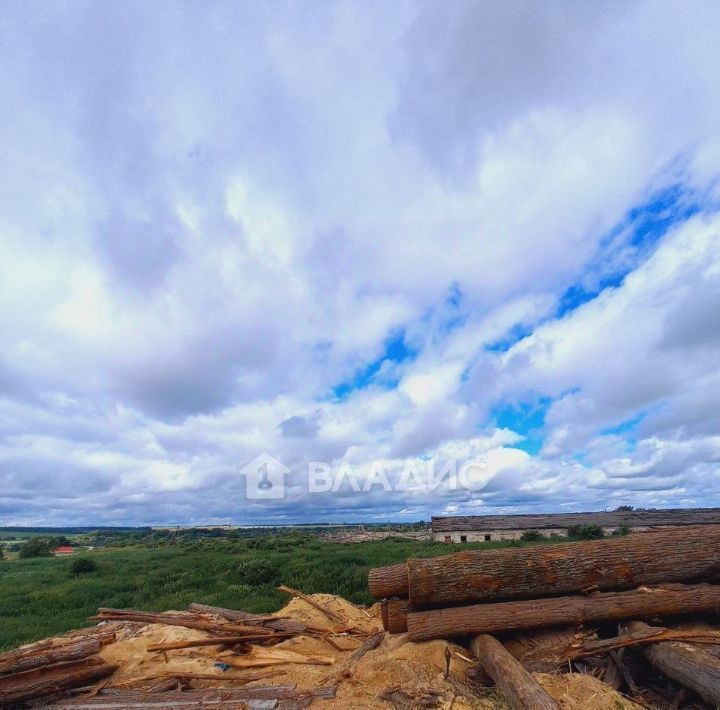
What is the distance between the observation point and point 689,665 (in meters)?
4.79

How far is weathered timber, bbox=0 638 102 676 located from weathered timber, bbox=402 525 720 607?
490 centimetres

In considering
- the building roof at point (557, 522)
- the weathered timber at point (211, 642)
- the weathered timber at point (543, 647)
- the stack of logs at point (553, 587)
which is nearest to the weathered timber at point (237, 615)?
the weathered timber at point (211, 642)

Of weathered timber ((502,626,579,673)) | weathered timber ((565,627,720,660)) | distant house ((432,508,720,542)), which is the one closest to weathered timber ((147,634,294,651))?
weathered timber ((502,626,579,673))

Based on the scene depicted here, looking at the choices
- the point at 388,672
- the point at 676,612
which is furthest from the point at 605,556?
the point at 388,672

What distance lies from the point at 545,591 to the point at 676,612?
5.34 ft

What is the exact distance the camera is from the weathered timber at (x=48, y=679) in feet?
19.1

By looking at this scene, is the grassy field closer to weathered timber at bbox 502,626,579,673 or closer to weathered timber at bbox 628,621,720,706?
weathered timber at bbox 502,626,579,673

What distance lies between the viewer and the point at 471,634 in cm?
630

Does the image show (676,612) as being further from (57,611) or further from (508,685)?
(57,611)

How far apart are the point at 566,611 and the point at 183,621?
7144 mm

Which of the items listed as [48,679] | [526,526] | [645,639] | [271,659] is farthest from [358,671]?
[526,526]

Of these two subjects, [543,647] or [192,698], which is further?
[543,647]

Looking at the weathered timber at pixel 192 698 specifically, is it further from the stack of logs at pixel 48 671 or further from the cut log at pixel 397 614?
the cut log at pixel 397 614

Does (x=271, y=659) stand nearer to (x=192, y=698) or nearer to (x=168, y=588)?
(x=192, y=698)
